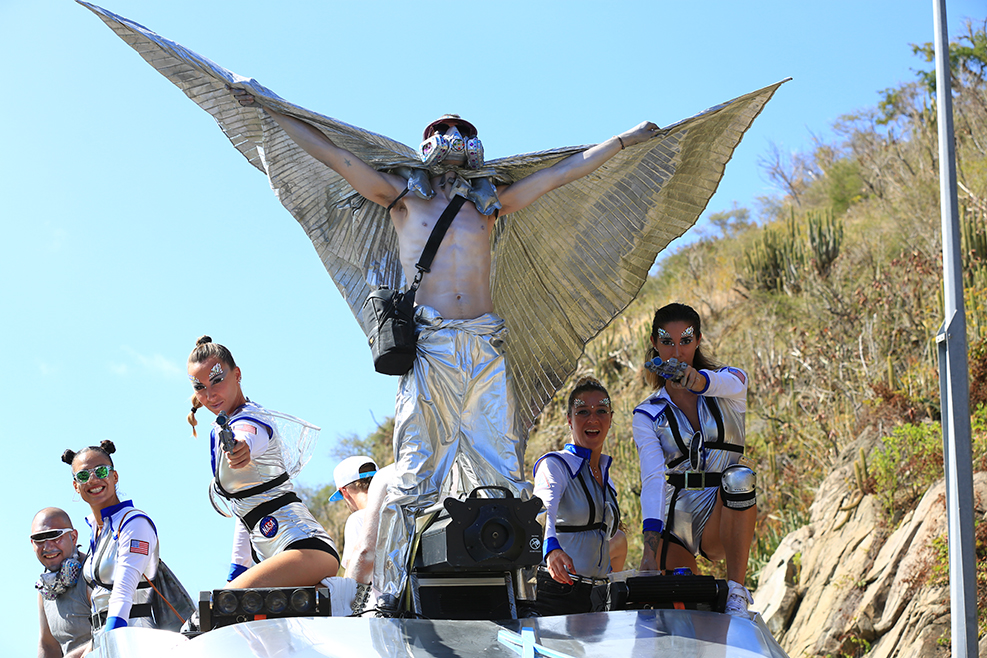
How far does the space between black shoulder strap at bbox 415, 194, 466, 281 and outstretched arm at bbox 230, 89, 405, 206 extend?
1.16 ft

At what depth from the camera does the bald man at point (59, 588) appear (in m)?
7.18

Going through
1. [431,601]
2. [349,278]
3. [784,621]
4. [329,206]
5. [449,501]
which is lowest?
[784,621]

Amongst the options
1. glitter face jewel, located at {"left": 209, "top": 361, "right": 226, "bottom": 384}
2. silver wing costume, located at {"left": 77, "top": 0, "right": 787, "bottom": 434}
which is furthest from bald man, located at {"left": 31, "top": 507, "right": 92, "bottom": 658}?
silver wing costume, located at {"left": 77, "top": 0, "right": 787, "bottom": 434}

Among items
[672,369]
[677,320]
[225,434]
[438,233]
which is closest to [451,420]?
[438,233]

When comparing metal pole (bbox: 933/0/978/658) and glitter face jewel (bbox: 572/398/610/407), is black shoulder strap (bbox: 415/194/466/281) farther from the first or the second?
metal pole (bbox: 933/0/978/658)

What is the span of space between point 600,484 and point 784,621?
16.3ft

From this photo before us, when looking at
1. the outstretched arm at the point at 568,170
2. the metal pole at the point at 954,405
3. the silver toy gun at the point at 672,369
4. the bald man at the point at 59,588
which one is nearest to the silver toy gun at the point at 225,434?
the outstretched arm at the point at 568,170

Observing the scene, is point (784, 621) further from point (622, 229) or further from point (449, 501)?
point (449, 501)

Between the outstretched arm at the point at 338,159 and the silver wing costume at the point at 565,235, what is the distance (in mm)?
496

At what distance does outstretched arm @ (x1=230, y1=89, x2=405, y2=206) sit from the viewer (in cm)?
594

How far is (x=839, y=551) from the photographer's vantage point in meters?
10.3

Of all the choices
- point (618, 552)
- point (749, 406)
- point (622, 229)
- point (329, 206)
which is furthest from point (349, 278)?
point (749, 406)

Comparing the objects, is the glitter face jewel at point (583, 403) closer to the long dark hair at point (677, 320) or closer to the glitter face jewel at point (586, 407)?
the glitter face jewel at point (586, 407)

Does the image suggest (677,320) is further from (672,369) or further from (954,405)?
(954,405)
